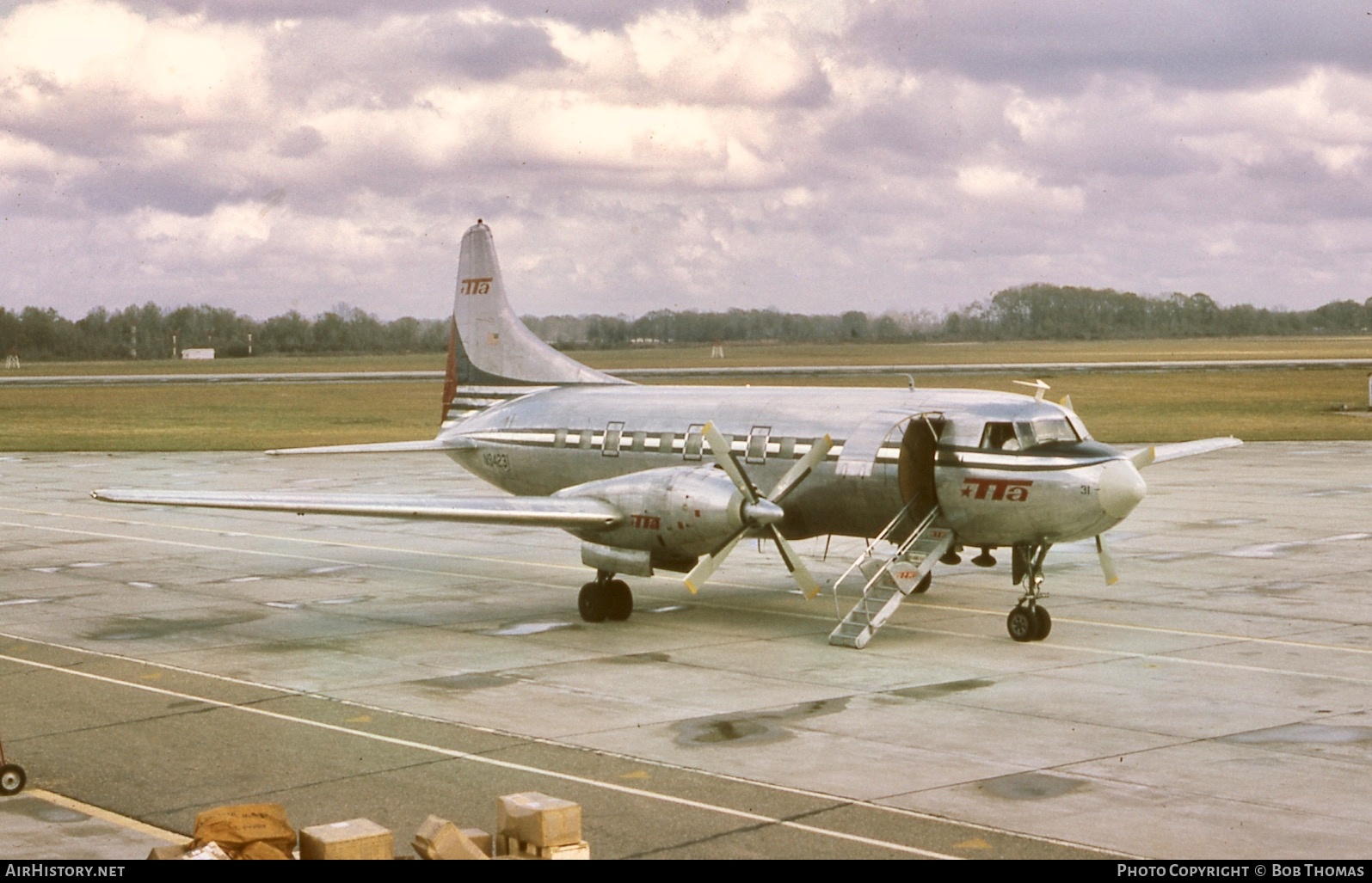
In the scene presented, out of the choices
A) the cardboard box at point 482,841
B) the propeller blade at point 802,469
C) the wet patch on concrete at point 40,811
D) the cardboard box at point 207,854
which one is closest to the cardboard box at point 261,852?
the cardboard box at point 207,854

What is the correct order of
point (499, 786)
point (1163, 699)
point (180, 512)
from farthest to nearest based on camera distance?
1. point (180, 512)
2. point (1163, 699)
3. point (499, 786)

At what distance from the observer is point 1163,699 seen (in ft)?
65.9

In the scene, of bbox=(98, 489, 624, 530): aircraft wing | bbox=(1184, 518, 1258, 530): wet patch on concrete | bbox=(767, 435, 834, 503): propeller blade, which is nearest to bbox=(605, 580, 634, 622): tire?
bbox=(98, 489, 624, 530): aircraft wing

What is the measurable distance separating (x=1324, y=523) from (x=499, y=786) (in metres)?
29.2

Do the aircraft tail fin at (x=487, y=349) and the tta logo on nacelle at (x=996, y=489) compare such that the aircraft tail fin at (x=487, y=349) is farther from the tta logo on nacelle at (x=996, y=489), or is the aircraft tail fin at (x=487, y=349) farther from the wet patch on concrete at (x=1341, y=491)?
the wet patch on concrete at (x=1341, y=491)

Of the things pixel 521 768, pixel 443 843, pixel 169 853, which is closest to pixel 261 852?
pixel 169 853

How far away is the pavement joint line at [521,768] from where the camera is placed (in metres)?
14.0

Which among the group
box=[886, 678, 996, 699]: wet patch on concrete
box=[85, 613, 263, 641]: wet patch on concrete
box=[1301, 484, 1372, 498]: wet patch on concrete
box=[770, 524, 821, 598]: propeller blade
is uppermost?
box=[770, 524, 821, 598]: propeller blade

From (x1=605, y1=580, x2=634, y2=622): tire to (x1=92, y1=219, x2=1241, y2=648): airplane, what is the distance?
27mm

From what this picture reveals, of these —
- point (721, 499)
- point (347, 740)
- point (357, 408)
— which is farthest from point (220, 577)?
point (357, 408)

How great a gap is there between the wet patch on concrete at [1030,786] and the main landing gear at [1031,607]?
815cm

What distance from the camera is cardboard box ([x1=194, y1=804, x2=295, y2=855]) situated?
476 inches

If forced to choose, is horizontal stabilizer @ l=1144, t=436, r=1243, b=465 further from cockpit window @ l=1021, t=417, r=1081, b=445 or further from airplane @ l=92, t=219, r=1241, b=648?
cockpit window @ l=1021, t=417, r=1081, b=445

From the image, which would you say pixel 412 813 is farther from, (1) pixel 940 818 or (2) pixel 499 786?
(1) pixel 940 818
